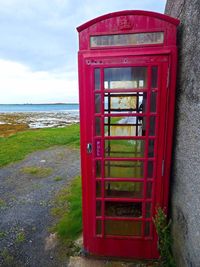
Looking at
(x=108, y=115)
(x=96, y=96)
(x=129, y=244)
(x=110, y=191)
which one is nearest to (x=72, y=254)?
(x=129, y=244)

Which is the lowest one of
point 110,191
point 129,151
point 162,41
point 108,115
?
point 110,191

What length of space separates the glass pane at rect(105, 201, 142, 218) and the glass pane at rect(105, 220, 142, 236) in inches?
4.8

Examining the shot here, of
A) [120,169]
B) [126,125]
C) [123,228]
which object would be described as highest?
[126,125]

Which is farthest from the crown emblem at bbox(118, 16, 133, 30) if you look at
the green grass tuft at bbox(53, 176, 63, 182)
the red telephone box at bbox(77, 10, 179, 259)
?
the green grass tuft at bbox(53, 176, 63, 182)

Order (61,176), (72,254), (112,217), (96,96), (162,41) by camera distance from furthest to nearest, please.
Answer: (61,176) < (72,254) < (112,217) < (96,96) < (162,41)

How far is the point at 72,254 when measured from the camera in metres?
3.21

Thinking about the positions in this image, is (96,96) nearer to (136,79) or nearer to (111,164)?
(136,79)

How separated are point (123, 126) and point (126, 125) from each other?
49 mm

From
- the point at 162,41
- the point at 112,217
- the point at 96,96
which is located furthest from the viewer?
the point at 112,217

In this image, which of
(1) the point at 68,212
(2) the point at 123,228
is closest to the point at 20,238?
(1) the point at 68,212

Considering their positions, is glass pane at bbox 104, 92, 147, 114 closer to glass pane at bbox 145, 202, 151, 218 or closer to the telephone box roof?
the telephone box roof

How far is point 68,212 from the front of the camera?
4395mm

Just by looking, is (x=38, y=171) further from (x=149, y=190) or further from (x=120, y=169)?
(x=149, y=190)

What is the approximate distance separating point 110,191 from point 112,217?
35cm
